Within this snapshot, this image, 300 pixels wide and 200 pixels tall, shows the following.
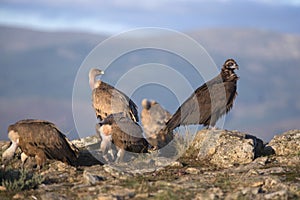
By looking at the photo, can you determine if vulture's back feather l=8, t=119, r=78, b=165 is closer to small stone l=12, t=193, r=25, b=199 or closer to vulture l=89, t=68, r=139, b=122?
small stone l=12, t=193, r=25, b=199

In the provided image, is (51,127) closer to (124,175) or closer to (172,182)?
(124,175)

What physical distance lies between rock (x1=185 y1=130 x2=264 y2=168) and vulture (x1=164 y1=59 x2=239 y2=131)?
0.67 m

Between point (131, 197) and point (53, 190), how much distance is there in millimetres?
1832

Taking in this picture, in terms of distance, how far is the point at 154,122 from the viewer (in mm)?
18562

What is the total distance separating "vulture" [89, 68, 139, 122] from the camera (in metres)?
18.6

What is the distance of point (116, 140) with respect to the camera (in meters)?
16.2

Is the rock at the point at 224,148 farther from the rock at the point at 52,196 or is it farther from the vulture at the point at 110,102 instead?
the rock at the point at 52,196

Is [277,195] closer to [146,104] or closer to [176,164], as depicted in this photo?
[176,164]

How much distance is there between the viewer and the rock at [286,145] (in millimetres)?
16333

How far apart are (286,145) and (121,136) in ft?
13.0

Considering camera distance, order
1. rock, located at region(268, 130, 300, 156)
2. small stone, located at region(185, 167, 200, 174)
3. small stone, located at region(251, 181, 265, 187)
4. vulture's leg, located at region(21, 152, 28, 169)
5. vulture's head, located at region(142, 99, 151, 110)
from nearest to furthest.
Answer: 1. small stone, located at region(251, 181, 265, 187)
2. small stone, located at region(185, 167, 200, 174)
3. vulture's leg, located at region(21, 152, 28, 169)
4. rock, located at region(268, 130, 300, 156)
5. vulture's head, located at region(142, 99, 151, 110)

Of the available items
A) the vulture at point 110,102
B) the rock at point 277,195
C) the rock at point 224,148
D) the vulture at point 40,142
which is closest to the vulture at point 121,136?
the vulture at point 40,142

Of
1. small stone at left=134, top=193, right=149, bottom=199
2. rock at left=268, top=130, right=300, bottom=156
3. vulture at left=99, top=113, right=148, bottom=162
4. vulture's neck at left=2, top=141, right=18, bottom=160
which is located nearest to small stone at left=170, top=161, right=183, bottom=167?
vulture at left=99, top=113, right=148, bottom=162

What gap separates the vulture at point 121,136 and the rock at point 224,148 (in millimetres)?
1342
